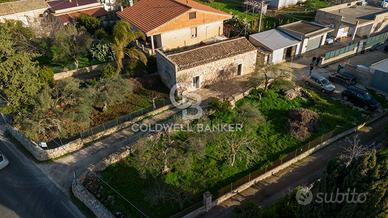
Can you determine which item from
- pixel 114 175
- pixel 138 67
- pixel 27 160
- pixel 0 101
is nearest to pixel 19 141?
pixel 27 160

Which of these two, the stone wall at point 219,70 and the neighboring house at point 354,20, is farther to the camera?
the neighboring house at point 354,20

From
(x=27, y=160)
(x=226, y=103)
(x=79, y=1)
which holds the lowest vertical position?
(x=27, y=160)

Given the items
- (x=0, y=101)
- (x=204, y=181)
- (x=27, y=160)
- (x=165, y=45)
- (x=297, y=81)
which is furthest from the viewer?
(x=165, y=45)

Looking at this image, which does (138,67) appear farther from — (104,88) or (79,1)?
(79,1)

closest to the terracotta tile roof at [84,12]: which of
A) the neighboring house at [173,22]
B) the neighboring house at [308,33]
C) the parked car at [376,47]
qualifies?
the neighboring house at [173,22]

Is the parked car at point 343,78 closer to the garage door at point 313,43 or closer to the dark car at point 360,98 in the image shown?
the dark car at point 360,98

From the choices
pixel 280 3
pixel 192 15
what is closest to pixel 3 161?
pixel 192 15
